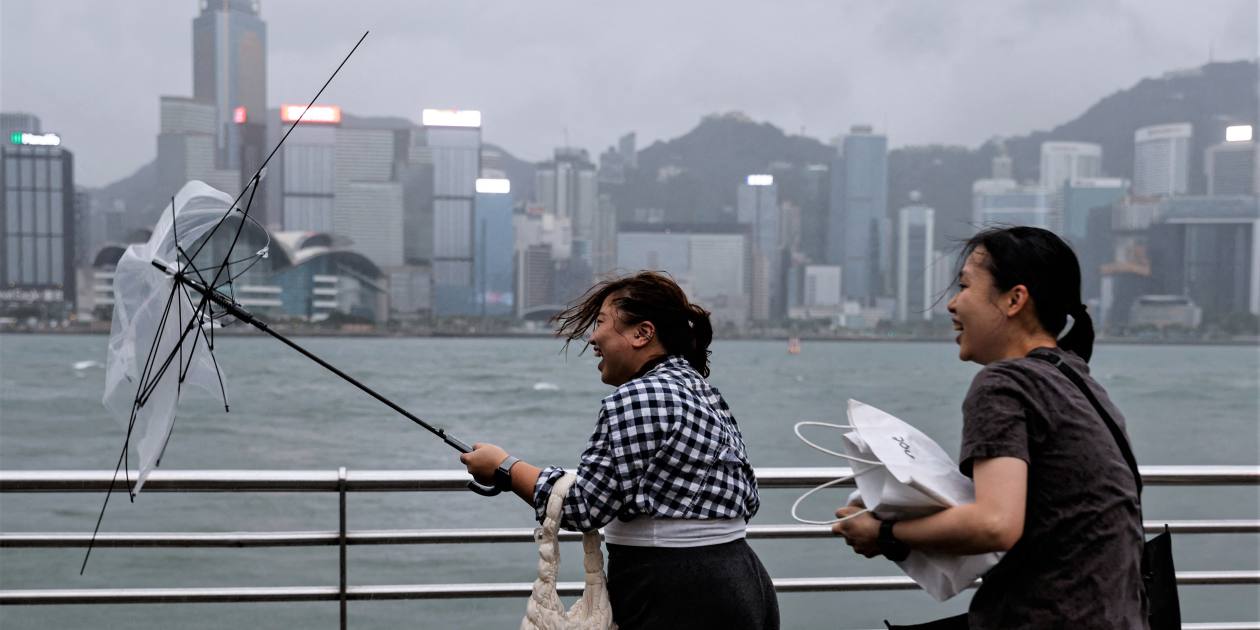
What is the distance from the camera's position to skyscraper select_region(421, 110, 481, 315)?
2933 inches

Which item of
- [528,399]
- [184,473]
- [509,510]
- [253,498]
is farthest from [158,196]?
[184,473]

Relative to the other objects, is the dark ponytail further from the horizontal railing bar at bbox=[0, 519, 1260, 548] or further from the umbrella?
the horizontal railing bar at bbox=[0, 519, 1260, 548]

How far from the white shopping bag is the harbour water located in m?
0.89

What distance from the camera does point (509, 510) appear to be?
36625 millimetres

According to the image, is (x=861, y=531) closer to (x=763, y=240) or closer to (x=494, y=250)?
(x=494, y=250)

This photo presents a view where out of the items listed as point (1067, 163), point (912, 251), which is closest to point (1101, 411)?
point (912, 251)

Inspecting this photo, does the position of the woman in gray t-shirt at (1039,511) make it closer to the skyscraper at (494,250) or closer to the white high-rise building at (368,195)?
the skyscraper at (494,250)

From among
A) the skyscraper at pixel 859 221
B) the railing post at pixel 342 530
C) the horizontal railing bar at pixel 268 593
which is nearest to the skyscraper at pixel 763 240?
the skyscraper at pixel 859 221

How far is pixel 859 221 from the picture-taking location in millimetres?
77500

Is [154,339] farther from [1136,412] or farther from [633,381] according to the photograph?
[1136,412]

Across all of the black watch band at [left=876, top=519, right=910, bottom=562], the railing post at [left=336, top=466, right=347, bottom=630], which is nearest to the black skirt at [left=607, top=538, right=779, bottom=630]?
the black watch band at [left=876, top=519, right=910, bottom=562]

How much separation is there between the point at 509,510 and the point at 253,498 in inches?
383

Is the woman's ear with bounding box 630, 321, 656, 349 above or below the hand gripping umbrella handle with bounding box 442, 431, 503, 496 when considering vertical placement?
above

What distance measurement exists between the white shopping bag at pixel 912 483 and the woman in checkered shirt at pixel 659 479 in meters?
0.33
